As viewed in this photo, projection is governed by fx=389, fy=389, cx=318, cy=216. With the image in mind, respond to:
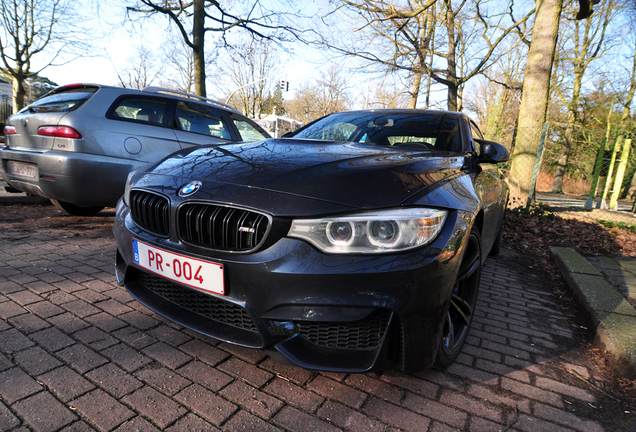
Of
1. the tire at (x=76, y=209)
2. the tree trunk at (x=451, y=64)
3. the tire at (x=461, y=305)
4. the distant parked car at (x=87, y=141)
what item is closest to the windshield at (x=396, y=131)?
the tire at (x=461, y=305)

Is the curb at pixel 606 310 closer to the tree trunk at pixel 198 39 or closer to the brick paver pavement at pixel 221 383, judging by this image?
the brick paver pavement at pixel 221 383

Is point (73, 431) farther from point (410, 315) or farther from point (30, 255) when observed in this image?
point (30, 255)

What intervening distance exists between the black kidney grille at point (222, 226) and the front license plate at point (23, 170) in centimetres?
312

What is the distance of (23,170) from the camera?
4.01 metres

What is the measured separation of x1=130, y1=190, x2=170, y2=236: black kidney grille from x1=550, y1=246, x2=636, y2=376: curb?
2552 mm

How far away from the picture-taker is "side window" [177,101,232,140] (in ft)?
15.7

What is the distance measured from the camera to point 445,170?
210cm

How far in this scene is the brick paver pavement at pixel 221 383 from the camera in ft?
5.02

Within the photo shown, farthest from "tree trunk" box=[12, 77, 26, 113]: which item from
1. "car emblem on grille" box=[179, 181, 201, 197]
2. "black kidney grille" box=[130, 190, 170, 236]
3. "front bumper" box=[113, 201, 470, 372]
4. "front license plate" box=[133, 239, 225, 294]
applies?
"front bumper" box=[113, 201, 470, 372]

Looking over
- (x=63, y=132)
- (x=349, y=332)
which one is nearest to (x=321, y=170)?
(x=349, y=332)

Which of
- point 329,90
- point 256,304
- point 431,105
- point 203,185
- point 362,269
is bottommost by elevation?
point 256,304

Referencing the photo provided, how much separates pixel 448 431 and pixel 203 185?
1471 millimetres

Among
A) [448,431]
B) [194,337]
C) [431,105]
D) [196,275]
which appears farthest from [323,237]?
[431,105]

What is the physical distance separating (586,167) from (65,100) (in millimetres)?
16173
